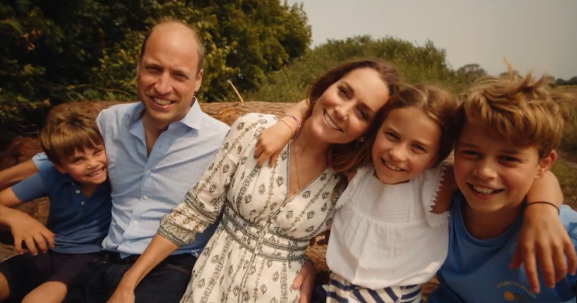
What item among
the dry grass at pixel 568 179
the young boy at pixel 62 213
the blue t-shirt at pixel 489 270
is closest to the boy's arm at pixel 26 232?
the young boy at pixel 62 213

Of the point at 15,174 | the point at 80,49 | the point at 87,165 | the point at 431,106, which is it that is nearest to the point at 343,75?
the point at 431,106

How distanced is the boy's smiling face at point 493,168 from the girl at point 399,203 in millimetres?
126

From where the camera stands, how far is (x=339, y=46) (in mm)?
11086

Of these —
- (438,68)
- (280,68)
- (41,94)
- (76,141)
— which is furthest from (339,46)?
(76,141)

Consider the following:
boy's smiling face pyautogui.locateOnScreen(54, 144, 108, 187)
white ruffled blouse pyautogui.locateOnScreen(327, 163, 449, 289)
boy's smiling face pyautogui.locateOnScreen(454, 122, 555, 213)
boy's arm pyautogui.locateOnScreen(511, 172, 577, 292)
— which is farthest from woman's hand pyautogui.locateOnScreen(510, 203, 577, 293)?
boy's smiling face pyautogui.locateOnScreen(54, 144, 108, 187)

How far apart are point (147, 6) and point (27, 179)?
3.59m

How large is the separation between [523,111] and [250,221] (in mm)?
1060

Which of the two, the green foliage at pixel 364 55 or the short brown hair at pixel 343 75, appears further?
the green foliage at pixel 364 55

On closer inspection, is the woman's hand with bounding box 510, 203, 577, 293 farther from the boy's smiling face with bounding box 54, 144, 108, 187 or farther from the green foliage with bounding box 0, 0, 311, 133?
the green foliage with bounding box 0, 0, 311, 133

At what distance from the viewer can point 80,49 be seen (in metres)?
4.54

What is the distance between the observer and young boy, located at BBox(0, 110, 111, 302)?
74.3 inches

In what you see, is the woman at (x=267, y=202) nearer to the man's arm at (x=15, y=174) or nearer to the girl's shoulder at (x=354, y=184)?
the girl's shoulder at (x=354, y=184)

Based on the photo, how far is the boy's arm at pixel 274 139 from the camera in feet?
5.25

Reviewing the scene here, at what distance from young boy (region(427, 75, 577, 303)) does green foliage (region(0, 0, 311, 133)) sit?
3.59m
